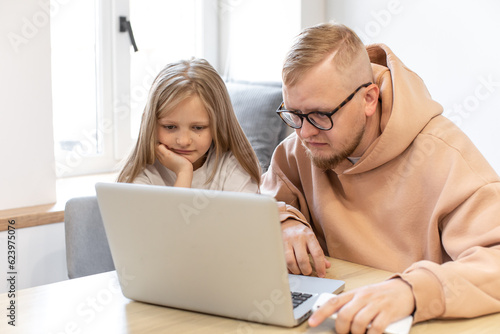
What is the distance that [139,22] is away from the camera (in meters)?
3.03

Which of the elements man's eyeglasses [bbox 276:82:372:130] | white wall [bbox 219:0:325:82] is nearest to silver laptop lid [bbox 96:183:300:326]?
man's eyeglasses [bbox 276:82:372:130]

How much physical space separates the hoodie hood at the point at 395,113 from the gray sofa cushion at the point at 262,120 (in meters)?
1.18

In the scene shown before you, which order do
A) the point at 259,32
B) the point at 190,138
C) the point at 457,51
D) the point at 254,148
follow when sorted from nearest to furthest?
1. the point at 190,138
2. the point at 457,51
3. the point at 254,148
4. the point at 259,32

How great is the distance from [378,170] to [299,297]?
1.46 feet

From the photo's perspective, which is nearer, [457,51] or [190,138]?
[190,138]

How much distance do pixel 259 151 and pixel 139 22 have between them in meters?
0.88

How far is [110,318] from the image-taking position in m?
1.17

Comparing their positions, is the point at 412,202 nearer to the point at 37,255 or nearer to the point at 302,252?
the point at 302,252

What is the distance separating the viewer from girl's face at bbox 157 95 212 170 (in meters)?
1.66

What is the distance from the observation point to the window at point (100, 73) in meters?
2.85

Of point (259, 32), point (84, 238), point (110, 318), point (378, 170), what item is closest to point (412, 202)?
point (378, 170)

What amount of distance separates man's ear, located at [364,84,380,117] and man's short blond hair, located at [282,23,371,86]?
0.07 metres

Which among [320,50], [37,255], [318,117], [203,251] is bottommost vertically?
[37,255]

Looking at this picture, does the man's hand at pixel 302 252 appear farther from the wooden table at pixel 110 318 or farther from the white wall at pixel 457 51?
the white wall at pixel 457 51
